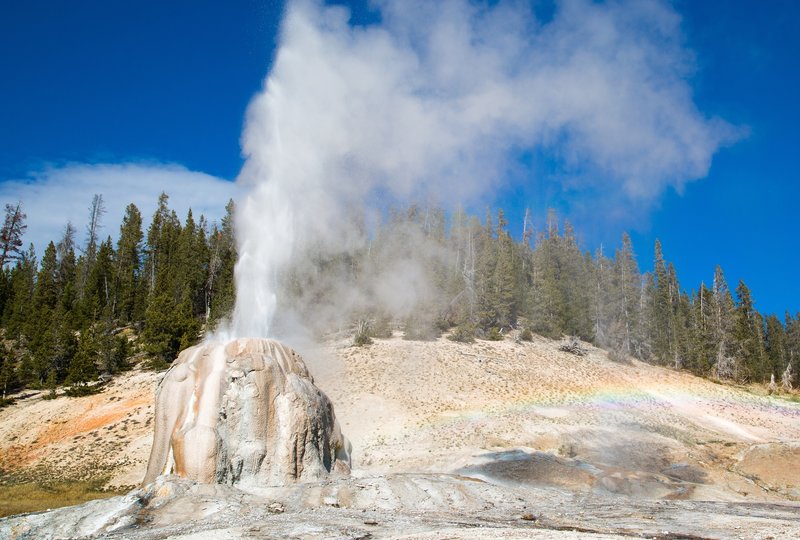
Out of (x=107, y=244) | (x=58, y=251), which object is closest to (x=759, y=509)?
(x=107, y=244)

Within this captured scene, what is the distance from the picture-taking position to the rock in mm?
16312

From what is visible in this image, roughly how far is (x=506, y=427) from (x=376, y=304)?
27934 mm

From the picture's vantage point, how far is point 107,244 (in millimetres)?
69750

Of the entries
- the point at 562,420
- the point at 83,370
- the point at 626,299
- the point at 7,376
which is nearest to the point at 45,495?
the point at 83,370

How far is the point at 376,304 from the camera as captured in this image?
54594 millimetres

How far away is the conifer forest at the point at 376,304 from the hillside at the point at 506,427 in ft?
12.4

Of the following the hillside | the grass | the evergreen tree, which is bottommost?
the grass

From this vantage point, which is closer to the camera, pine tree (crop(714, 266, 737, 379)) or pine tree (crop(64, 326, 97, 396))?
pine tree (crop(64, 326, 97, 396))

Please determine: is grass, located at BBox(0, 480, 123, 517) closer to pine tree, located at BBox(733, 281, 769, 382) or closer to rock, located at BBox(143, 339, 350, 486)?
rock, located at BBox(143, 339, 350, 486)

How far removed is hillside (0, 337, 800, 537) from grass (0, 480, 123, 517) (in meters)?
1.15

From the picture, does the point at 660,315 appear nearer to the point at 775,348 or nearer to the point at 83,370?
the point at 775,348

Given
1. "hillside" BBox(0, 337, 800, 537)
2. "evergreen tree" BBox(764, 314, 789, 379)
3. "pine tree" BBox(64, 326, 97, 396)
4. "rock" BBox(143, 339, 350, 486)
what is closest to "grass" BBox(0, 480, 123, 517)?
"hillside" BBox(0, 337, 800, 537)

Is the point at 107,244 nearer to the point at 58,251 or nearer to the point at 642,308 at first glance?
the point at 58,251

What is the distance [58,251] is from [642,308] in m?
79.8
